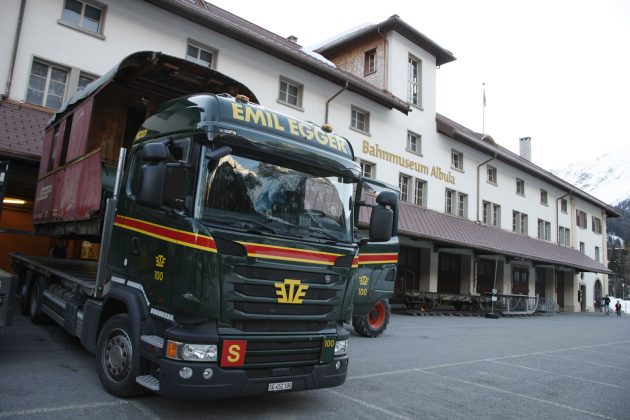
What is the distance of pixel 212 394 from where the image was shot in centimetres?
385

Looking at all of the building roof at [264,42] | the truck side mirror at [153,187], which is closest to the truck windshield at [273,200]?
the truck side mirror at [153,187]

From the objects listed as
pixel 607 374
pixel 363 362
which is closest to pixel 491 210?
pixel 607 374

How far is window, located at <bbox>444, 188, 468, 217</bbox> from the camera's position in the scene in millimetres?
25578

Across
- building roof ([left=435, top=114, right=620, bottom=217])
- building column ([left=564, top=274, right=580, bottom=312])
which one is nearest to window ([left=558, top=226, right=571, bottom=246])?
building roof ([left=435, top=114, right=620, bottom=217])

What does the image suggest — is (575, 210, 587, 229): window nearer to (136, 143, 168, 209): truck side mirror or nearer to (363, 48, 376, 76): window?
(363, 48, 376, 76): window

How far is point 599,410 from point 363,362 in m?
3.39

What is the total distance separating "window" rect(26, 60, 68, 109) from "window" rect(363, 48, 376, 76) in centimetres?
1500

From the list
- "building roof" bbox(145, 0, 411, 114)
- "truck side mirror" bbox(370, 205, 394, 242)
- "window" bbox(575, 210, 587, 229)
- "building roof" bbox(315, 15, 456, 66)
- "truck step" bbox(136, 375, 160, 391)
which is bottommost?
"truck step" bbox(136, 375, 160, 391)

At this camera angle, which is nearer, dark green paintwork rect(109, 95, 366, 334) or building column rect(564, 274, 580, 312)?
dark green paintwork rect(109, 95, 366, 334)

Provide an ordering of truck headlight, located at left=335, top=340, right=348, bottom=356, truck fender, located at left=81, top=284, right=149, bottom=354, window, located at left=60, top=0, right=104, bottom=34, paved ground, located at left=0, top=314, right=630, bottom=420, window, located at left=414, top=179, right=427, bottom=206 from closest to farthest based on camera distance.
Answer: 1. truck fender, located at left=81, top=284, right=149, bottom=354
2. paved ground, located at left=0, top=314, right=630, bottom=420
3. truck headlight, located at left=335, top=340, right=348, bottom=356
4. window, located at left=60, top=0, right=104, bottom=34
5. window, located at left=414, top=179, right=427, bottom=206

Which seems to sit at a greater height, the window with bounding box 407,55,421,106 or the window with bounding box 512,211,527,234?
the window with bounding box 407,55,421,106

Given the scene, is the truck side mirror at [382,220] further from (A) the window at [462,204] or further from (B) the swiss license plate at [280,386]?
(A) the window at [462,204]

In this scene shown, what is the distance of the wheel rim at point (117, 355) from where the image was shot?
4452 millimetres

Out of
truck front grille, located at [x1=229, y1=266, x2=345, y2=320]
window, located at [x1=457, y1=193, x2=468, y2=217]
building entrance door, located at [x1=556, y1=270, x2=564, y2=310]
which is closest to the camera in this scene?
truck front grille, located at [x1=229, y1=266, x2=345, y2=320]
